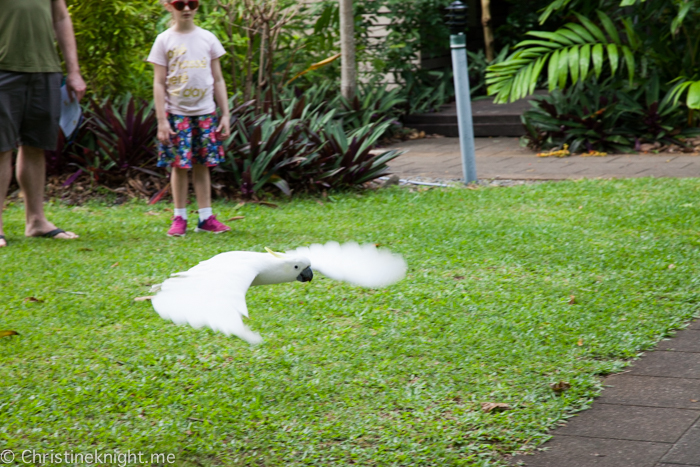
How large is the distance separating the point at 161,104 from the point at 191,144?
329 mm

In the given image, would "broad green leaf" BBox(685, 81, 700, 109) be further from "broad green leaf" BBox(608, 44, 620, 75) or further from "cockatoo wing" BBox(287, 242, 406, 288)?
"cockatoo wing" BBox(287, 242, 406, 288)

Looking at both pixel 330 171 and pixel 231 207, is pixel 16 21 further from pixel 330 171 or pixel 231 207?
pixel 330 171

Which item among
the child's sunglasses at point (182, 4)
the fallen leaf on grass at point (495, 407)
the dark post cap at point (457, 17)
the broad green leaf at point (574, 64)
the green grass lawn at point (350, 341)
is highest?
the dark post cap at point (457, 17)

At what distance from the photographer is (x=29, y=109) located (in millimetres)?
4895

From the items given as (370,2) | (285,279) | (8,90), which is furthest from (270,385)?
(370,2)

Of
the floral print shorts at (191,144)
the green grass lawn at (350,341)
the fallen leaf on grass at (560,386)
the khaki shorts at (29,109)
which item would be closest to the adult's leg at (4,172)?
the khaki shorts at (29,109)

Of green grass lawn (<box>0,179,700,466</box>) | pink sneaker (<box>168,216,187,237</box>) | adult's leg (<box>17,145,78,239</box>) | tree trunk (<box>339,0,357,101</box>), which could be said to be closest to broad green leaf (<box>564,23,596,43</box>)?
tree trunk (<box>339,0,357,101</box>)

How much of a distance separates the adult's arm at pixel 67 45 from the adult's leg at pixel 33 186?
49cm

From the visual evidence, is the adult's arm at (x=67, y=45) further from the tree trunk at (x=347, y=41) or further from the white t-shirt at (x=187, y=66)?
the tree trunk at (x=347, y=41)

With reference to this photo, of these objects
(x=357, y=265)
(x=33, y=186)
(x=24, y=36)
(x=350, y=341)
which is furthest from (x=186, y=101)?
(x=357, y=265)

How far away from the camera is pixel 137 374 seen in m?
2.97

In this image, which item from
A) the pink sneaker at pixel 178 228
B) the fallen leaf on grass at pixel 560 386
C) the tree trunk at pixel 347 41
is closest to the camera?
the fallen leaf on grass at pixel 560 386

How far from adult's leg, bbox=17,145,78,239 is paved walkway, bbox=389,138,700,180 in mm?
3765

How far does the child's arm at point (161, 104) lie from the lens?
4938 mm
